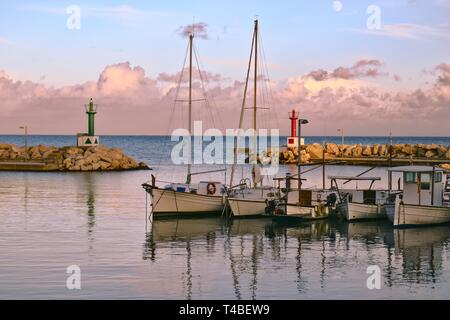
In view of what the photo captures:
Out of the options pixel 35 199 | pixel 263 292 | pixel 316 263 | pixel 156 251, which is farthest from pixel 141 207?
pixel 263 292

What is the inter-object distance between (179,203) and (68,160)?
5802 cm

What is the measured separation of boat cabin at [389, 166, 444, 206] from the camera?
149ft

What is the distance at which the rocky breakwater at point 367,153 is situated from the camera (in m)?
120

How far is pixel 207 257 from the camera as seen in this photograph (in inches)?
1384

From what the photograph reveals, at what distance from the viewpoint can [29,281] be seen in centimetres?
2903

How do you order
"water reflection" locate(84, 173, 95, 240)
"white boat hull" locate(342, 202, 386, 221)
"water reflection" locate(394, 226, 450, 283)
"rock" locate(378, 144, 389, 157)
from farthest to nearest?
"rock" locate(378, 144, 389, 157) → "white boat hull" locate(342, 202, 386, 221) → "water reflection" locate(84, 173, 95, 240) → "water reflection" locate(394, 226, 450, 283)

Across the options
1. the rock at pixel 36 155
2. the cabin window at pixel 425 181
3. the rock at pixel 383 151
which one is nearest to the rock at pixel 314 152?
the rock at pixel 383 151

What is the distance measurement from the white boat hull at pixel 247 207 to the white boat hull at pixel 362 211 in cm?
537

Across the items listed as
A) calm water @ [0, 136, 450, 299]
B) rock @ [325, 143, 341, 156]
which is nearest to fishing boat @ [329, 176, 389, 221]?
calm water @ [0, 136, 450, 299]

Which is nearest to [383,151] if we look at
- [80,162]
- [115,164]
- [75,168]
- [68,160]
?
[115,164]

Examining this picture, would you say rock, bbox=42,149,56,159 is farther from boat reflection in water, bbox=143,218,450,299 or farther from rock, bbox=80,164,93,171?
boat reflection in water, bbox=143,218,450,299

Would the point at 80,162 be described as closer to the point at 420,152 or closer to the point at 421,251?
the point at 420,152

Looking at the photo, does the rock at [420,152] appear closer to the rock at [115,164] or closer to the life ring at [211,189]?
the rock at [115,164]
